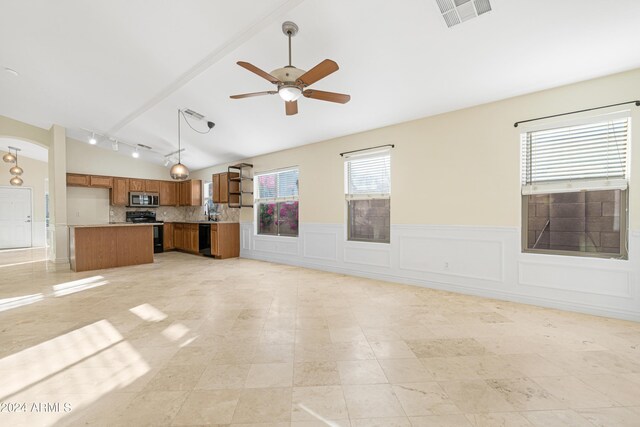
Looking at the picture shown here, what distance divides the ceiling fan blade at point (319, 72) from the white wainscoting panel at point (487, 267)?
278 cm

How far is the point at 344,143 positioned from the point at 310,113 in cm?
92

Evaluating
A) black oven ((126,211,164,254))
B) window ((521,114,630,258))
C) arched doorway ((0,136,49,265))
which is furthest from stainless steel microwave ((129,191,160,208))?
window ((521,114,630,258))

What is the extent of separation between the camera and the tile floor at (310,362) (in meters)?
1.58

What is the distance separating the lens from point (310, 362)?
2.11 metres

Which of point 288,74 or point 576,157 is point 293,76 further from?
point 576,157

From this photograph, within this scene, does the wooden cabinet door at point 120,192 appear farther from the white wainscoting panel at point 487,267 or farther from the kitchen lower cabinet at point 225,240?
the white wainscoting panel at point 487,267

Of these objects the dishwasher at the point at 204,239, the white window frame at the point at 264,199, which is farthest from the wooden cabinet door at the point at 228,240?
the white window frame at the point at 264,199

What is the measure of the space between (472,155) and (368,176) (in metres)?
1.68

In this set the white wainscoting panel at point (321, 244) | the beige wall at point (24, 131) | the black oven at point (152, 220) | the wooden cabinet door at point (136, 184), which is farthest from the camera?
the wooden cabinet door at point (136, 184)

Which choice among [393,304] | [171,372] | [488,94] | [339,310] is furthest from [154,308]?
Answer: [488,94]

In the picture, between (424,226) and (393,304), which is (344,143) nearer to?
(424,226)

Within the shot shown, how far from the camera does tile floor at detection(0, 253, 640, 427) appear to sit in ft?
5.17

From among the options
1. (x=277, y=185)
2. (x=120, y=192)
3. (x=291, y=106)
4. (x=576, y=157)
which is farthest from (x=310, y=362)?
(x=120, y=192)

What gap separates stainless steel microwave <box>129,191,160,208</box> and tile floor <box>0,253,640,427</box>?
463 cm
